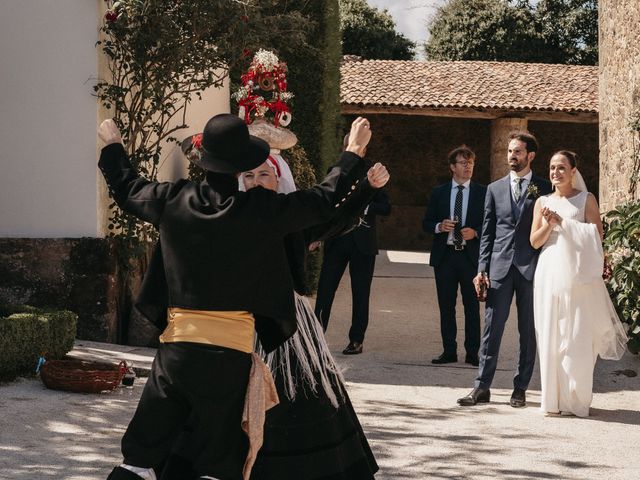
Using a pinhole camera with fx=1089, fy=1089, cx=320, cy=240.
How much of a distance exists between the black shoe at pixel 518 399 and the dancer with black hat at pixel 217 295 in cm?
366

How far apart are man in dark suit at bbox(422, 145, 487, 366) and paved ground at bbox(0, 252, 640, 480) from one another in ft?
0.87

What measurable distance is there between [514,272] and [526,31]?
2583 cm

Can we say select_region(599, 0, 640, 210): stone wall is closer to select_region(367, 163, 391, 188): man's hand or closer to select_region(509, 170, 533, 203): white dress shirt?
select_region(509, 170, 533, 203): white dress shirt

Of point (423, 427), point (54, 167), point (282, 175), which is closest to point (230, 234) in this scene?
point (282, 175)

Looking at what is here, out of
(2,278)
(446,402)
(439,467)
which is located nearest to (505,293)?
(446,402)

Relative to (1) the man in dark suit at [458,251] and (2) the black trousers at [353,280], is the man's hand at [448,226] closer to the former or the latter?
(1) the man in dark suit at [458,251]

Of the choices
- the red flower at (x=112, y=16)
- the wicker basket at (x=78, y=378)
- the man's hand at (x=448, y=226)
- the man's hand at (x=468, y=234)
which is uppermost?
the red flower at (x=112, y=16)

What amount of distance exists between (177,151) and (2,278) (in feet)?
9.51

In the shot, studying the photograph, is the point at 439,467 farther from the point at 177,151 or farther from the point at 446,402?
the point at 177,151

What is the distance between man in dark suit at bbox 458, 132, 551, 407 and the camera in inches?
290

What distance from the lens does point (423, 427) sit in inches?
263

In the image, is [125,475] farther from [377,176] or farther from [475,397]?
[475,397]

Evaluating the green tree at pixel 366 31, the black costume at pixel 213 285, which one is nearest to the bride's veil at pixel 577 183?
the black costume at pixel 213 285

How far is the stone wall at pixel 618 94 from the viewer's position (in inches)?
456
